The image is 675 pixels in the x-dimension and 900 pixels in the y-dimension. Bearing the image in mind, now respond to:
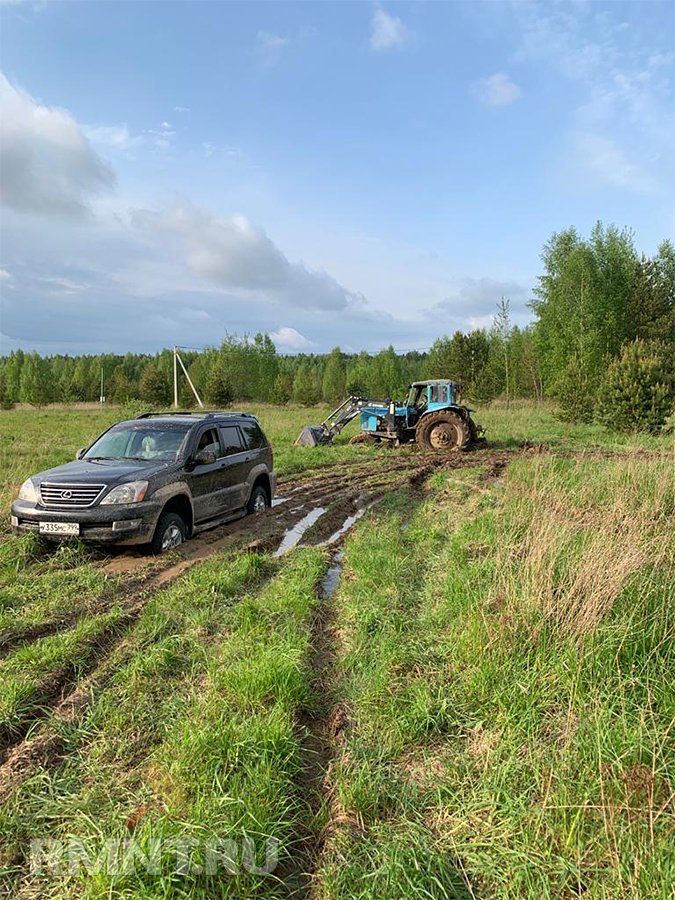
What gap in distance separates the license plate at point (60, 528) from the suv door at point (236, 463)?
103 inches

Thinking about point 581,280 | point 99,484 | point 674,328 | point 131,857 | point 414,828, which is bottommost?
point 414,828

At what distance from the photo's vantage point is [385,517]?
381 inches

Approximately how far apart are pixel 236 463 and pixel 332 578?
324 centimetres

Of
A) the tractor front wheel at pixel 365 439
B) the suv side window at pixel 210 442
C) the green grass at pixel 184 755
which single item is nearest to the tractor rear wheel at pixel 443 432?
the tractor front wheel at pixel 365 439

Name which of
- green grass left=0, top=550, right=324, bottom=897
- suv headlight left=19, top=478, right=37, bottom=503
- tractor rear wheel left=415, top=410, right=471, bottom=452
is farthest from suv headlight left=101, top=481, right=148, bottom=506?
tractor rear wheel left=415, top=410, right=471, bottom=452

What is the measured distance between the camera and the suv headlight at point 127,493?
22.2 feet

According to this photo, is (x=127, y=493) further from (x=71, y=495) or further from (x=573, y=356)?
(x=573, y=356)

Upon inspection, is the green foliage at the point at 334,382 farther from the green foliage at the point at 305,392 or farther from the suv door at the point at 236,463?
the suv door at the point at 236,463

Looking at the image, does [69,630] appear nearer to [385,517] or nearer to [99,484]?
[99,484]

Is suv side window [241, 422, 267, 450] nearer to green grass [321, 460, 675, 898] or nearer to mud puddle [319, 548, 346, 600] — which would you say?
mud puddle [319, 548, 346, 600]

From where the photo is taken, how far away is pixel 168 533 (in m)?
7.35

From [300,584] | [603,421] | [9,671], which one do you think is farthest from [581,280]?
[9,671]

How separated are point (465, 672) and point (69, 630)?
327 centimetres

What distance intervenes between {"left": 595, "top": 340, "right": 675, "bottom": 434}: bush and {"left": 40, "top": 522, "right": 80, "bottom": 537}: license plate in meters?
22.4
